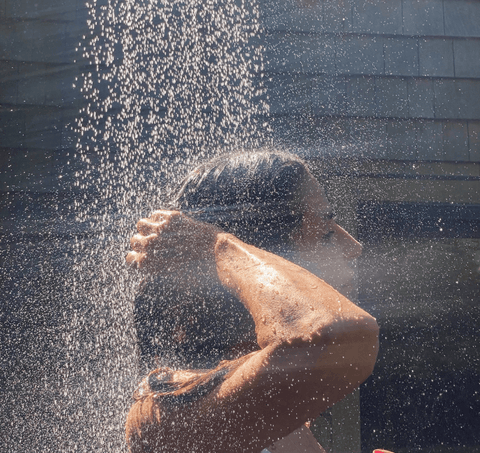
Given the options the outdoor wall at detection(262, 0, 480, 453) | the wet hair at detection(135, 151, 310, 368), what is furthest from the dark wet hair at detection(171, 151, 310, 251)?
the outdoor wall at detection(262, 0, 480, 453)

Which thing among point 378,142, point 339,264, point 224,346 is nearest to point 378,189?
point 378,142

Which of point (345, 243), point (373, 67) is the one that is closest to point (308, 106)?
point (373, 67)

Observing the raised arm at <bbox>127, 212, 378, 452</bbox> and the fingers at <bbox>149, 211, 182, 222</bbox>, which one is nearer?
the raised arm at <bbox>127, 212, 378, 452</bbox>

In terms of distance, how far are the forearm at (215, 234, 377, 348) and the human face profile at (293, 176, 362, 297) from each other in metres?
0.18

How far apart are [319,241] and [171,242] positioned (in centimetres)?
27

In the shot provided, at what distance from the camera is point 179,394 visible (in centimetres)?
55

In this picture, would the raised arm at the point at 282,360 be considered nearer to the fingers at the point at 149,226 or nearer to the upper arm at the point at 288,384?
the upper arm at the point at 288,384

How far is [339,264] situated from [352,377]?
13.7 inches

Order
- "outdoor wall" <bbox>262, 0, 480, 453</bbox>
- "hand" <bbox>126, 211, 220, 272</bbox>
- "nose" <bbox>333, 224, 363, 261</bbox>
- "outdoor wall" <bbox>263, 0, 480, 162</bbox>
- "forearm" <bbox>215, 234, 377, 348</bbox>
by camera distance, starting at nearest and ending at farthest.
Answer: "forearm" <bbox>215, 234, 377, 348</bbox> → "hand" <bbox>126, 211, 220, 272</bbox> → "nose" <bbox>333, 224, 363, 261</bbox> → "outdoor wall" <bbox>262, 0, 480, 453</bbox> → "outdoor wall" <bbox>263, 0, 480, 162</bbox>

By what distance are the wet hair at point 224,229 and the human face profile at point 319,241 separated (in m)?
0.02

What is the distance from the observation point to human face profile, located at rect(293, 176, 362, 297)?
627mm

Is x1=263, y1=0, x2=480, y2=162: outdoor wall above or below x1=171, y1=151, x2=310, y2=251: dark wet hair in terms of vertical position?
above

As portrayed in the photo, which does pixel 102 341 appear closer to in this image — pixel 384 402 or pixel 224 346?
pixel 224 346

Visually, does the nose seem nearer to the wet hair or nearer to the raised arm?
the wet hair
